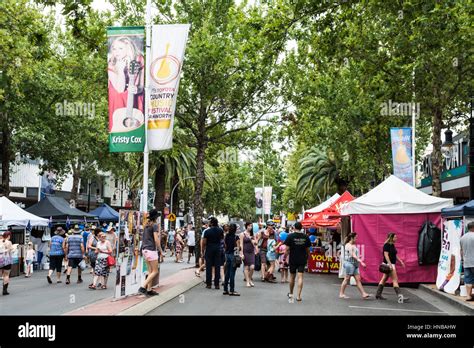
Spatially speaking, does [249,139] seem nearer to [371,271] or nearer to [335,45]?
[371,271]

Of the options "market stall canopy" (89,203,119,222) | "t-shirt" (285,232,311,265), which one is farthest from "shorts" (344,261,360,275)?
"market stall canopy" (89,203,119,222)

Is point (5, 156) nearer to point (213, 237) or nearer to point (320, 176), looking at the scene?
point (213, 237)

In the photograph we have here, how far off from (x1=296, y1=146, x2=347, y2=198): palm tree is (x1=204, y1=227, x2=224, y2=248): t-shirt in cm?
3219

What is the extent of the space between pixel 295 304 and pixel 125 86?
711cm

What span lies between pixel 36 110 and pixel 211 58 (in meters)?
10.2

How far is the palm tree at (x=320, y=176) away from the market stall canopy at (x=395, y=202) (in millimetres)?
27350

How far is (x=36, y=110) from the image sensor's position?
3003cm

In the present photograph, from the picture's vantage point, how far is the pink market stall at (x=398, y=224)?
63.1ft

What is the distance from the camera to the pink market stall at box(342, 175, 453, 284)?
19234 millimetres

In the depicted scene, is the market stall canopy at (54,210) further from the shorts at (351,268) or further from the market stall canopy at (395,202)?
the shorts at (351,268)

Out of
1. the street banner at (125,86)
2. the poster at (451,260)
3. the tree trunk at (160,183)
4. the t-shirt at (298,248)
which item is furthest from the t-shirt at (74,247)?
the tree trunk at (160,183)

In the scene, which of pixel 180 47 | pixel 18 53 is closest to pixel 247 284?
pixel 180 47

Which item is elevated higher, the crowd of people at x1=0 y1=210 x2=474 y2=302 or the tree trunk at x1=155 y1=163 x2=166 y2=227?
the tree trunk at x1=155 y1=163 x2=166 y2=227
